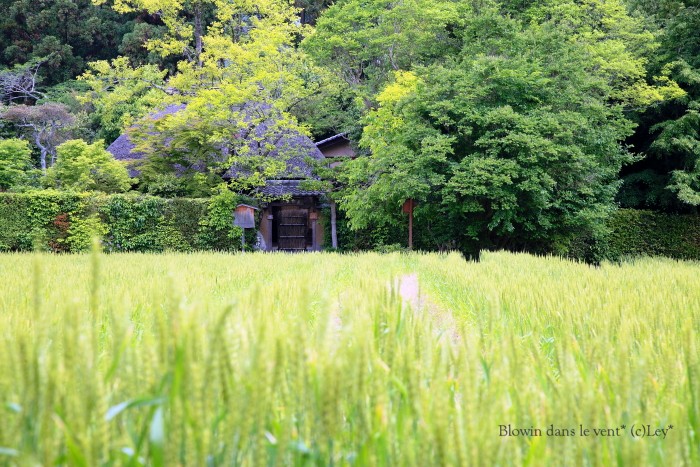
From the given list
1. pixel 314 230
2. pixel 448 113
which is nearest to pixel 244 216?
pixel 314 230

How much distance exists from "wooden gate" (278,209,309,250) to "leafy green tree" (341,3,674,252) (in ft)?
20.2

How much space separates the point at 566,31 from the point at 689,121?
534 cm

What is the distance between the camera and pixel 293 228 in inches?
897

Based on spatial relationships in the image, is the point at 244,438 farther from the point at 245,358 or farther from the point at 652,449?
the point at 652,449

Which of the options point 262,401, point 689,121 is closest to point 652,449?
point 262,401

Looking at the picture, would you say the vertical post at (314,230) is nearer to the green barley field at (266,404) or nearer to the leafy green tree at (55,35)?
the leafy green tree at (55,35)

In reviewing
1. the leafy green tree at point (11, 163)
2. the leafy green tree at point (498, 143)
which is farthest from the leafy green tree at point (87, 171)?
the leafy green tree at point (498, 143)

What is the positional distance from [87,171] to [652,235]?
1978cm

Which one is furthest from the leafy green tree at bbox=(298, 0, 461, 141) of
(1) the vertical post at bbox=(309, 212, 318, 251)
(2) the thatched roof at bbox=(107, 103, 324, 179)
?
(1) the vertical post at bbox=(309, 212, 318, 251)

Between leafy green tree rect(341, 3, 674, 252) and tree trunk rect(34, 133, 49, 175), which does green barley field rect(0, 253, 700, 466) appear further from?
tree trunk rect(34, 133, 49, 175)

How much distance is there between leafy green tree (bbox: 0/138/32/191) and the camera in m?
19.2

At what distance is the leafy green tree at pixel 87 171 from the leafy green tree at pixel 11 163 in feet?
5.51

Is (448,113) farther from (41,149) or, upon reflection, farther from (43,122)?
(41,149)

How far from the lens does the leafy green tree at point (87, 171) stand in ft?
59.2
